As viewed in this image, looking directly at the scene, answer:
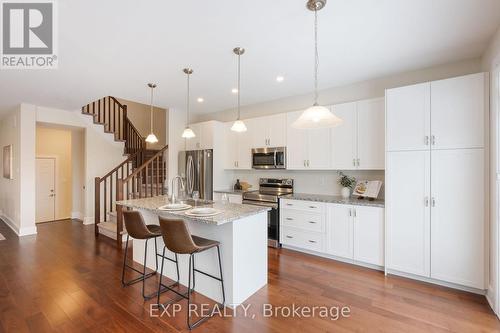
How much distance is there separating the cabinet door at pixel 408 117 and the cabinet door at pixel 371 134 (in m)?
0.31

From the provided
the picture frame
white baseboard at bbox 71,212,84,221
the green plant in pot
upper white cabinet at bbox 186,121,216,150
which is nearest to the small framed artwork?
the picture frame

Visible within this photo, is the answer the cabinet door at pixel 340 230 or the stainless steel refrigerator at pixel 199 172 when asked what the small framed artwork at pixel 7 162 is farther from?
the cabinet door at pixel 340 230

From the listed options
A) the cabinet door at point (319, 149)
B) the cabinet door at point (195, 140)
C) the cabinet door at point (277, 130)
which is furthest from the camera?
the cabinet door at point (195, 140)

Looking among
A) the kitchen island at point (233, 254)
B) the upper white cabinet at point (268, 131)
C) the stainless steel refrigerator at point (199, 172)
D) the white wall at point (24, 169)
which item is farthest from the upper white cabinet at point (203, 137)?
the white wall at point (24, 169)

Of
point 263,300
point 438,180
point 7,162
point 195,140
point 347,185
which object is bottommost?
point 263,300

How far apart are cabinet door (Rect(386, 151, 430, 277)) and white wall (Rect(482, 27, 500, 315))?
0.55 metres

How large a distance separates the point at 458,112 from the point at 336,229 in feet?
6.84

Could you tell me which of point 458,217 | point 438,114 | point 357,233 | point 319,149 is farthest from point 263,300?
point 438,114

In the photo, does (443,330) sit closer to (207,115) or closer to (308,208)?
(308,208)

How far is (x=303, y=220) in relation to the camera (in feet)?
13.2

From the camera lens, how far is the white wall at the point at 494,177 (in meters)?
2.40

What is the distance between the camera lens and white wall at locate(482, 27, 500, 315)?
2.40m

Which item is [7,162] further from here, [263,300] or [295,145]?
[263,300]

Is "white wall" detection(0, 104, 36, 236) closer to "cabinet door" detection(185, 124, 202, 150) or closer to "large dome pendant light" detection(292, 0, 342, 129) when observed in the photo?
"cabinet door" detection(185, 124, 202, 150)
